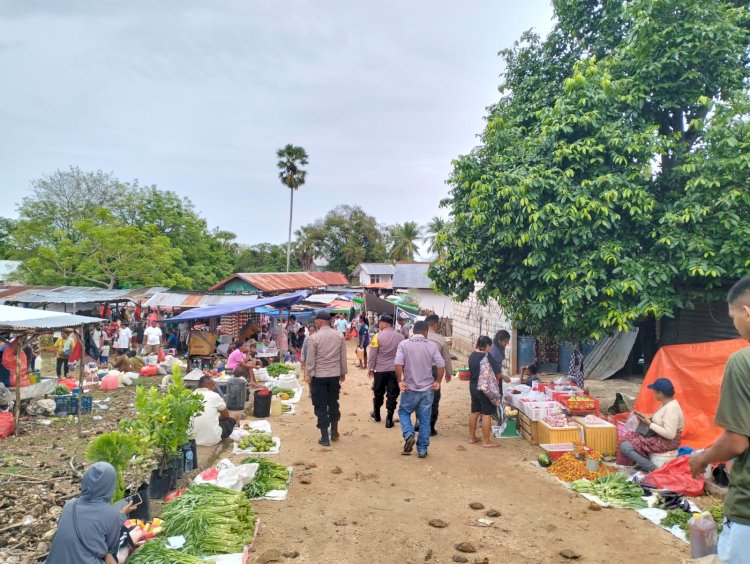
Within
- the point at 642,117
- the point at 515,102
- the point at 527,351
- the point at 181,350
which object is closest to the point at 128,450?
the point at 642,117

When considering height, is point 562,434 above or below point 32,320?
below

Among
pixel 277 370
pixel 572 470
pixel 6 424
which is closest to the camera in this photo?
pixel 572 470

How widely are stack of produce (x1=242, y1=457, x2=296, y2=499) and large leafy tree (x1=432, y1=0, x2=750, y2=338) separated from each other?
4.73m

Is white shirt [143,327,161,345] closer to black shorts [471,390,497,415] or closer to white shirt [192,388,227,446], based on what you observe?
white shirt [192,388,227,446]

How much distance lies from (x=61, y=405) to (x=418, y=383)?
7856mm

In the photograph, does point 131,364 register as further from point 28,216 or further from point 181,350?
point 28,216

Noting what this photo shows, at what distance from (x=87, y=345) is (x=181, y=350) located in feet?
11.3

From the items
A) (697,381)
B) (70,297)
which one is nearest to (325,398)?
(697,381)

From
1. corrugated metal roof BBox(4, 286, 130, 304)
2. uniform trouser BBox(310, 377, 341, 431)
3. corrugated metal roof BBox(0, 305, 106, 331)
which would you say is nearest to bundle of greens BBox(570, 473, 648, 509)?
uniform trouser BBox(310, 377, 341, 431)

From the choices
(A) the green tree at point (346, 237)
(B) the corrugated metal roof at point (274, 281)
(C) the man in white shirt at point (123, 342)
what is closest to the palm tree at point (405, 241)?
(A) the green tree at point (346, 237)

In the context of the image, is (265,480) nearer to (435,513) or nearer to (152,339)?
(435,513)

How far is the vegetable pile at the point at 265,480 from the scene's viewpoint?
18.8 feet

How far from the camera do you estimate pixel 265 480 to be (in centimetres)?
597

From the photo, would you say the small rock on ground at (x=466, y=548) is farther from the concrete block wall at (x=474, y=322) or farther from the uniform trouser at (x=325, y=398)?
the concrete block wall at (x=474, y=322)
